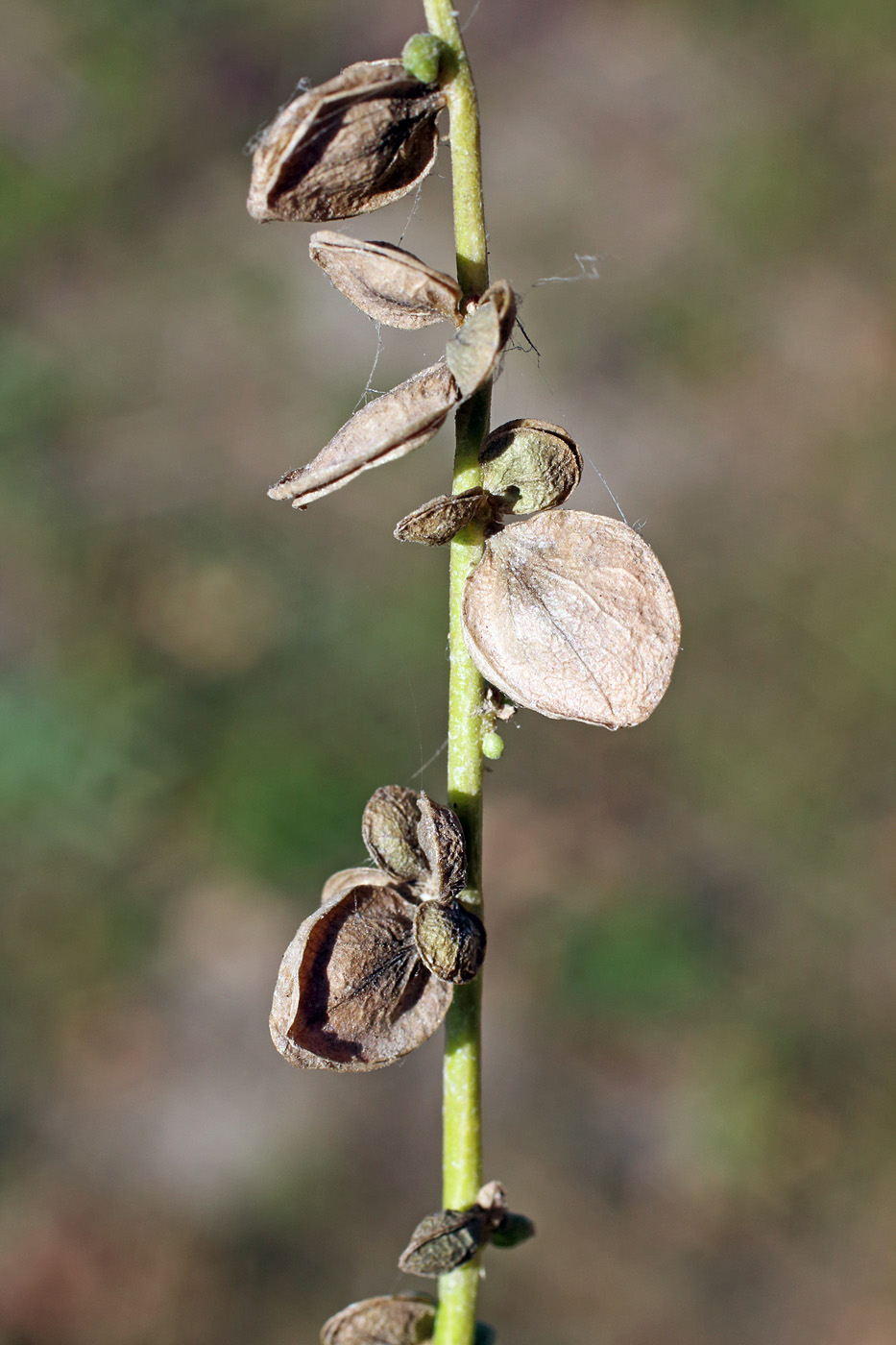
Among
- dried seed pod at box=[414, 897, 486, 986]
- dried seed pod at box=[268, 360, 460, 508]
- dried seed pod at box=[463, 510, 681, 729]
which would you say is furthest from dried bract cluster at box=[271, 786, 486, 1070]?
dried seed pod at box=[268, 360, 460, 508]

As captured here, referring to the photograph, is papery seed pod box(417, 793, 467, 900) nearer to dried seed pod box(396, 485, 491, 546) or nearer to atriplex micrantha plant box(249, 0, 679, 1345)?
atriplex micrantha plant box(249, 0, 679, 1345)

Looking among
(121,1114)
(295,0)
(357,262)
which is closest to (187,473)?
(121,1114)

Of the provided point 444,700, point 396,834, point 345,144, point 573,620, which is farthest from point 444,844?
point 444,700

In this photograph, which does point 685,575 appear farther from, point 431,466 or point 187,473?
point 187,473

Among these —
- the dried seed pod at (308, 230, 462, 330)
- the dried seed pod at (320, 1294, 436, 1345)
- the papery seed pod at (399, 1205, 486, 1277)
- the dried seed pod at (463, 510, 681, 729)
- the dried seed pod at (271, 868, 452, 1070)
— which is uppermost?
the dried seed pod at (308, 230, 462, 330)

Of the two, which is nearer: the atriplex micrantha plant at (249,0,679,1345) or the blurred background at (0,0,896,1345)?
the atriplex micrantha plant at (249,0,679,1345)

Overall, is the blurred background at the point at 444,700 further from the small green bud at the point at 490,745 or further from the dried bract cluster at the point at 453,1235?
the small green bud at the point at 490,745

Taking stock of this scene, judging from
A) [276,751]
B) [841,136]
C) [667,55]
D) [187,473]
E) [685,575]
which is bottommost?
[276,751]
